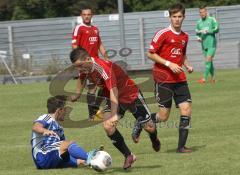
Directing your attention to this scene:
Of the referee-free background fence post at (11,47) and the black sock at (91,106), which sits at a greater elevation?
the black sock at (91,106)

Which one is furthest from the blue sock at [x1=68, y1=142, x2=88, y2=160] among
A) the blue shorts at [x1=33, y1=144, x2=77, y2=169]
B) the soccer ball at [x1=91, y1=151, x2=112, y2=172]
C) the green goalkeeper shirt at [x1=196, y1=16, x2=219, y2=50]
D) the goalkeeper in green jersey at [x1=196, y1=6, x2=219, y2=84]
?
the green goalkeeper shirt at [x1=196, y1=16, x2=219, y2=50]

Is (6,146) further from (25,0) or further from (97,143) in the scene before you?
(25,0)

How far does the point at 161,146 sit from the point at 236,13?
22476 millimetres

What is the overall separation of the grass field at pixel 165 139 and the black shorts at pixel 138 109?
20.9 inches

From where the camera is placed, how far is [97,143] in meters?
12.3

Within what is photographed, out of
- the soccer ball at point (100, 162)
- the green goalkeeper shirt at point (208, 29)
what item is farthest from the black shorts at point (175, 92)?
the green goalkeeper shirt at point (208, 29)

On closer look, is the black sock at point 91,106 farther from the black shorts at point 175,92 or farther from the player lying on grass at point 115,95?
the black shorts at point 175,92

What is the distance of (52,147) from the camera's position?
998cm

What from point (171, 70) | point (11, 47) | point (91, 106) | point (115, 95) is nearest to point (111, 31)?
point (11, 47)

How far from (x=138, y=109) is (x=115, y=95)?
1682 millimetres

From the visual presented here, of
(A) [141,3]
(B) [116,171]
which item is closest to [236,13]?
(A) [141,3]

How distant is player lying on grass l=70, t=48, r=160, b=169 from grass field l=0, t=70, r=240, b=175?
32 cm

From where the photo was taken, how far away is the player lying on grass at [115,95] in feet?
30.3

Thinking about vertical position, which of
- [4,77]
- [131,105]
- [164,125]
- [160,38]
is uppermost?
[160,38]
